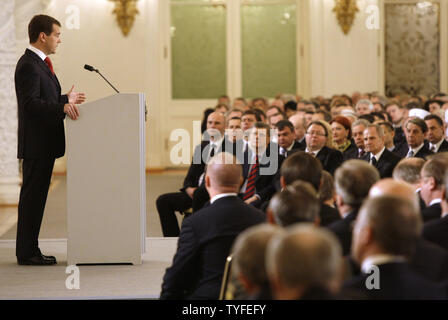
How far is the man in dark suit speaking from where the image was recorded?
5.38 metres

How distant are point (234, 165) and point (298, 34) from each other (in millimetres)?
12109

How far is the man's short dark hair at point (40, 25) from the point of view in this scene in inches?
213

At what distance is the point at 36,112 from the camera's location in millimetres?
5375

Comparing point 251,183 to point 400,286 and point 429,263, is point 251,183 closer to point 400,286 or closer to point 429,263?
point 429,263

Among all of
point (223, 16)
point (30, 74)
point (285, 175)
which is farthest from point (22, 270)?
point (223, 16)

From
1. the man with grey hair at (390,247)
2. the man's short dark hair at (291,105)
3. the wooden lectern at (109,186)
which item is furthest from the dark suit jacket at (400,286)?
the man's short dark hair at (291,105)

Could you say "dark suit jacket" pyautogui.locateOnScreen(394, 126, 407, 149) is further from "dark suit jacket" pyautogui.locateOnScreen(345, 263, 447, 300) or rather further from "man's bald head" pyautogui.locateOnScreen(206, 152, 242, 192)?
"dark suit jacket" pyautogui.locateOnScreen(345, 263, 447, 300)

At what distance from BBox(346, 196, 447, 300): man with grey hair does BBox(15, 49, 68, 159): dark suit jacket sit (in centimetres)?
339

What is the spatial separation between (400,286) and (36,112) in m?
3.62

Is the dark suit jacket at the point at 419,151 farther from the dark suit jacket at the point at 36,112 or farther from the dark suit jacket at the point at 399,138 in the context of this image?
the dark suit jacket at the point at 36,112

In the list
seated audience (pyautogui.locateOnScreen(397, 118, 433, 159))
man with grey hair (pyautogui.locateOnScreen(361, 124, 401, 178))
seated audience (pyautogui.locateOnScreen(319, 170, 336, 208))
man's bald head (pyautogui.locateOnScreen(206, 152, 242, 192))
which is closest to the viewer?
man's bald head (pyautogui.locateOnScreen(206, 152, 242, 192))

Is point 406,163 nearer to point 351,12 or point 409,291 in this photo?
point 409,291

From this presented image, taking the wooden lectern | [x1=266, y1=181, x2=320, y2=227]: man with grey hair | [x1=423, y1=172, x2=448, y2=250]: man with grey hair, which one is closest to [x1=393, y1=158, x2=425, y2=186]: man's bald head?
[x1=423, y1=172, x2=448, y2=250]: man with grey hair

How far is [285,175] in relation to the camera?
4.16 m
